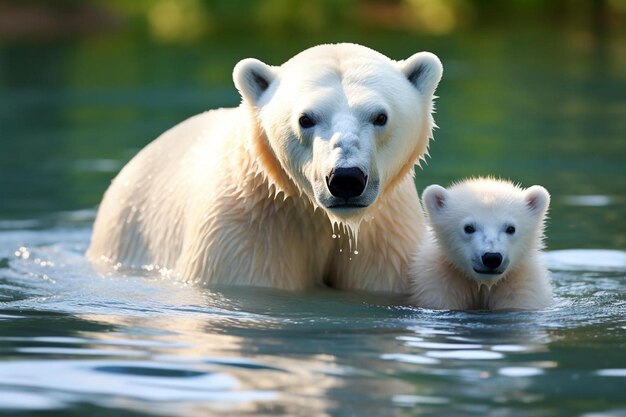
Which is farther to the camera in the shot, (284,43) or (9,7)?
(9,7)

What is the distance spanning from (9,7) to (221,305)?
3318 centimetres

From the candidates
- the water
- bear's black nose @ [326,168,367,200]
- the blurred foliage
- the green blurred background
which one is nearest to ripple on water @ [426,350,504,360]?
the water

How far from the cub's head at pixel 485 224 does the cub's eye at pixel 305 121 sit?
2.71 ft

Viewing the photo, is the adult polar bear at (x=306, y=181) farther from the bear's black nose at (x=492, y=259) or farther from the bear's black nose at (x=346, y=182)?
the bear's black nose at (x=492, y=259)

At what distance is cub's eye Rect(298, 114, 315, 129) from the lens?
5180mm

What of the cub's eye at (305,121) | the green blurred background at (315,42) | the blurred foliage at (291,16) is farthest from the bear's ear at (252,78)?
the blurred foliage at (291,16)

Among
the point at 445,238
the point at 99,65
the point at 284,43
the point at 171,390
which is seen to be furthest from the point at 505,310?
the point at 284,43

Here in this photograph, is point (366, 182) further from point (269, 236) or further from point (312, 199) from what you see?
point (269, 236)

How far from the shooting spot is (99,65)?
2317cm

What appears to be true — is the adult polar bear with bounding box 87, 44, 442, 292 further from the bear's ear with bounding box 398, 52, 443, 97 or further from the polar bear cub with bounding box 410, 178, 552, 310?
the polar bear cub with bounding box 410, 178, 552, 310

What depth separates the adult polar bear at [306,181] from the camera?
5.14 meters

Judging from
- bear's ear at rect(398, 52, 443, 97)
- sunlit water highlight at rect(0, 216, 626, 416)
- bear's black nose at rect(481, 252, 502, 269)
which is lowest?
sunlit water highlight at rect(0, 216, 626, 416)

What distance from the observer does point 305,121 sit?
520 cm

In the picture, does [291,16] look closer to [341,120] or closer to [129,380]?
[341,120]
